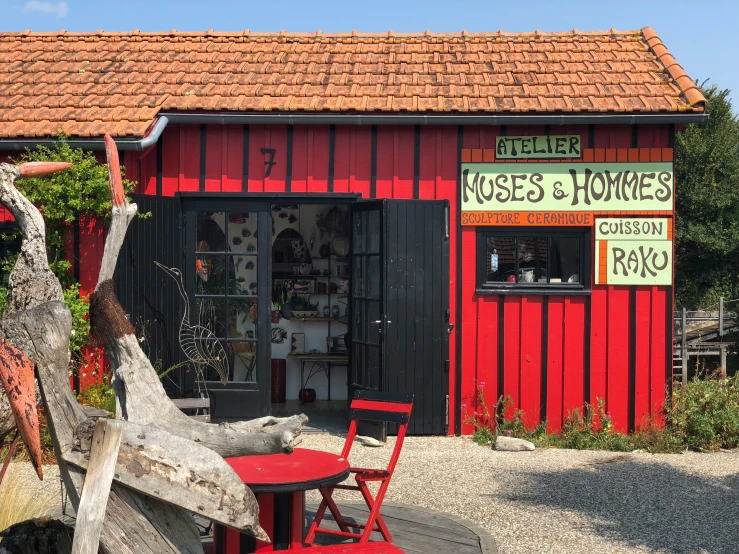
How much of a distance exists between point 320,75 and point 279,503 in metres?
6.39

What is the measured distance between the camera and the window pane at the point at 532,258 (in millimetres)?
9602

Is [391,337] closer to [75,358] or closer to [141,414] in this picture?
[75,358]

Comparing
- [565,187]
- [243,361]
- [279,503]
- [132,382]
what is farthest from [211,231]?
[132,382]

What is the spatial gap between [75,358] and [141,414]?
19.3ft

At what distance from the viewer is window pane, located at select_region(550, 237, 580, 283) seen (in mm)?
9594

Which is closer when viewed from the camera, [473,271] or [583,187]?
[583,187]

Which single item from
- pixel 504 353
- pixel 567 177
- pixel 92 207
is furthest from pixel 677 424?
pixel 92 207

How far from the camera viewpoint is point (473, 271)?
959cm

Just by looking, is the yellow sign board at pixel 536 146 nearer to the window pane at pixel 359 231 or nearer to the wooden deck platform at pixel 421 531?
the window pane at pixel 359 231

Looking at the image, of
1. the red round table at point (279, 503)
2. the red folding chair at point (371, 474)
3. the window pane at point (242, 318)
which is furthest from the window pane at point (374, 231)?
the red round table at point (279, 503)

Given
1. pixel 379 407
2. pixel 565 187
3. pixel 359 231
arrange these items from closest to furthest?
pixel 379 407 → pixel 565 187 → pixel 359 231

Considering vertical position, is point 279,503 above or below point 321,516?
above

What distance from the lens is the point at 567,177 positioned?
9.46 m

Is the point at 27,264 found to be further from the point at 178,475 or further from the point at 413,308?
the point at 413,308
